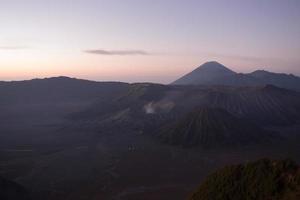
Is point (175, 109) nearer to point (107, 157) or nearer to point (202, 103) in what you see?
point (202, 103)

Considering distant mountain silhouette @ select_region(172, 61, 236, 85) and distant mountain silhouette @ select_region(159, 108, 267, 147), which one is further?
distant mountain silhouette @ select_region(172, 61, 236, 85)

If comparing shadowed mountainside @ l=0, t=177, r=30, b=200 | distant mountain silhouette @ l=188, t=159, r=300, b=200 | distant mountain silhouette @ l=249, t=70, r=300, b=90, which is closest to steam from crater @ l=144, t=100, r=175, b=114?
shadowed mountainside @ l=0, t=177, r=30, b=200

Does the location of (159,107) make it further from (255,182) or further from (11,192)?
(255,182)

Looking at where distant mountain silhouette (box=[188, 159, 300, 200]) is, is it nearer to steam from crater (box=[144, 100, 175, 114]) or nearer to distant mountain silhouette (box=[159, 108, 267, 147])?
distant mountain silhouette (box=[159, 108, 267, 147])

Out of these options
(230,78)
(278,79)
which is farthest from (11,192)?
(278,79)

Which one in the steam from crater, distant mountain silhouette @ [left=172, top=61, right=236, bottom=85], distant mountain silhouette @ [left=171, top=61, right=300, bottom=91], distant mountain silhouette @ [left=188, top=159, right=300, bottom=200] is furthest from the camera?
distant mountain silhouette @ [left=172, top=61, right=236, bottom=85]

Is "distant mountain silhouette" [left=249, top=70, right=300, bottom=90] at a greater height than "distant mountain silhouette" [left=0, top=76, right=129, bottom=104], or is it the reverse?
"distant mountain silhouette" [left=249, top=70, right=300, bottom=90]

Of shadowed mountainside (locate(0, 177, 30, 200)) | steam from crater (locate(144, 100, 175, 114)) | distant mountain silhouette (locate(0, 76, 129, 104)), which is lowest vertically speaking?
shadowed mountainside (locate(0, 177, 30, 200))
